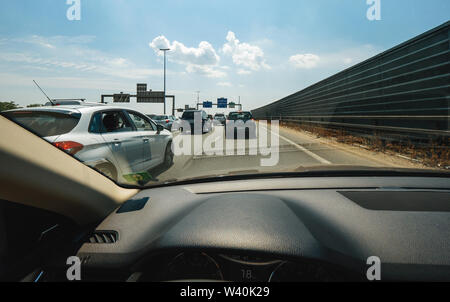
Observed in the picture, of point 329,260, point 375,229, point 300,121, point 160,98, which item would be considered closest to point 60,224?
point 329,260

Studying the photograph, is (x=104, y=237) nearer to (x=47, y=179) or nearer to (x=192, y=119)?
(x=47, y=179)

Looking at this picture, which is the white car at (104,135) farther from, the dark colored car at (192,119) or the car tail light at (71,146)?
the dark colored car at (192,119)

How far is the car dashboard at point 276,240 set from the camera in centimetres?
139

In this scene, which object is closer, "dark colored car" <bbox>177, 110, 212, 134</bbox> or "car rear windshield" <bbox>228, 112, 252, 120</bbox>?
"car rear windshield" <bbox>228, 112, 252, 120</bbox>

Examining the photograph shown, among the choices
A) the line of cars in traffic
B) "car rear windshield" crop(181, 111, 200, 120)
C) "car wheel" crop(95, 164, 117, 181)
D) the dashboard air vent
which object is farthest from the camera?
"car rear windshield" crop(181, 111, 200, 120)

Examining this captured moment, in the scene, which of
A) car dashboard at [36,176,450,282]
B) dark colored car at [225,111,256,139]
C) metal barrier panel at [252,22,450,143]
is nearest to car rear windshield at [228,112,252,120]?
dark colored car at [225,111,256,139]

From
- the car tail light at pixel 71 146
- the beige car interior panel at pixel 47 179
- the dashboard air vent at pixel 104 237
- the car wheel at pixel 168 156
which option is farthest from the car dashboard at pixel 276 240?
the car wheel at pixel 168 156

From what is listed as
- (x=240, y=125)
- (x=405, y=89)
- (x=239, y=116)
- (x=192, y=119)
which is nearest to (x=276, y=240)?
(x=405, y=89)

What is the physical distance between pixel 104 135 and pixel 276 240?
3978 millimetres

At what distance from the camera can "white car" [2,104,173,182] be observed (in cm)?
316

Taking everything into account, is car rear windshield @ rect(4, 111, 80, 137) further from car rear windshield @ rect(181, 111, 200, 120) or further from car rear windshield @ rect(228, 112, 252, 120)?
car rear windshield @ rect(181, 111, 200, 120)

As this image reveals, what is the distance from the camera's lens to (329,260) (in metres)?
1.39

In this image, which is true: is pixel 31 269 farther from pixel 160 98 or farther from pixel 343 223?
pixel 160 98

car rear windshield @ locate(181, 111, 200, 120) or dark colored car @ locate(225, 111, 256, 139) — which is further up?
car rear windshield @ locate(181, 111, 200, 120)
